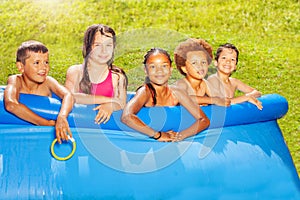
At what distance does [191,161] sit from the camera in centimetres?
287

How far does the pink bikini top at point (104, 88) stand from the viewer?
312 centimetres

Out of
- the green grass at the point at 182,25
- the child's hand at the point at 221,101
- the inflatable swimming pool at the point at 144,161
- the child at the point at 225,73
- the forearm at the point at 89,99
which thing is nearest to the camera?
the inflatable swimming pool at the point at 144,161

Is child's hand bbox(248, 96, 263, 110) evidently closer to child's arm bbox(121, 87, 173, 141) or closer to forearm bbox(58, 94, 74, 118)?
child's arm bbox(121, 87, 173, 141)

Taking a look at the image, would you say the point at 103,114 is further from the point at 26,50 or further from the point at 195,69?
the point at 195,69

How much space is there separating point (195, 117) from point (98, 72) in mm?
545

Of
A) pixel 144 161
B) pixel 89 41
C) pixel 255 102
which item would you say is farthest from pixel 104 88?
pixel 255 102

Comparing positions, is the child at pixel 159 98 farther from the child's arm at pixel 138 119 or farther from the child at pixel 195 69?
the child at pixel 195 69

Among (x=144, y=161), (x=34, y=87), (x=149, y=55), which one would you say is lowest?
(x=144, y=161)

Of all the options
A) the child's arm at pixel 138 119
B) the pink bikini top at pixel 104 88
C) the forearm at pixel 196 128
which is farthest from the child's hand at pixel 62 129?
the forearm at pixel 196 128

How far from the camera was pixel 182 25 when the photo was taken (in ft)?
22.7

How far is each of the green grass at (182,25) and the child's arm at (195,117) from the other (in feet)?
9.65

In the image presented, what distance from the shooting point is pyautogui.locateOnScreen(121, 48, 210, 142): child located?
2842mm

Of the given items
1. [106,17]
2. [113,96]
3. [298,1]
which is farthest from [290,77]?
[113,96]

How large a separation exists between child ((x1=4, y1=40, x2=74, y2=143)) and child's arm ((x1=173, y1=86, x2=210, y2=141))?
507 millimetres
